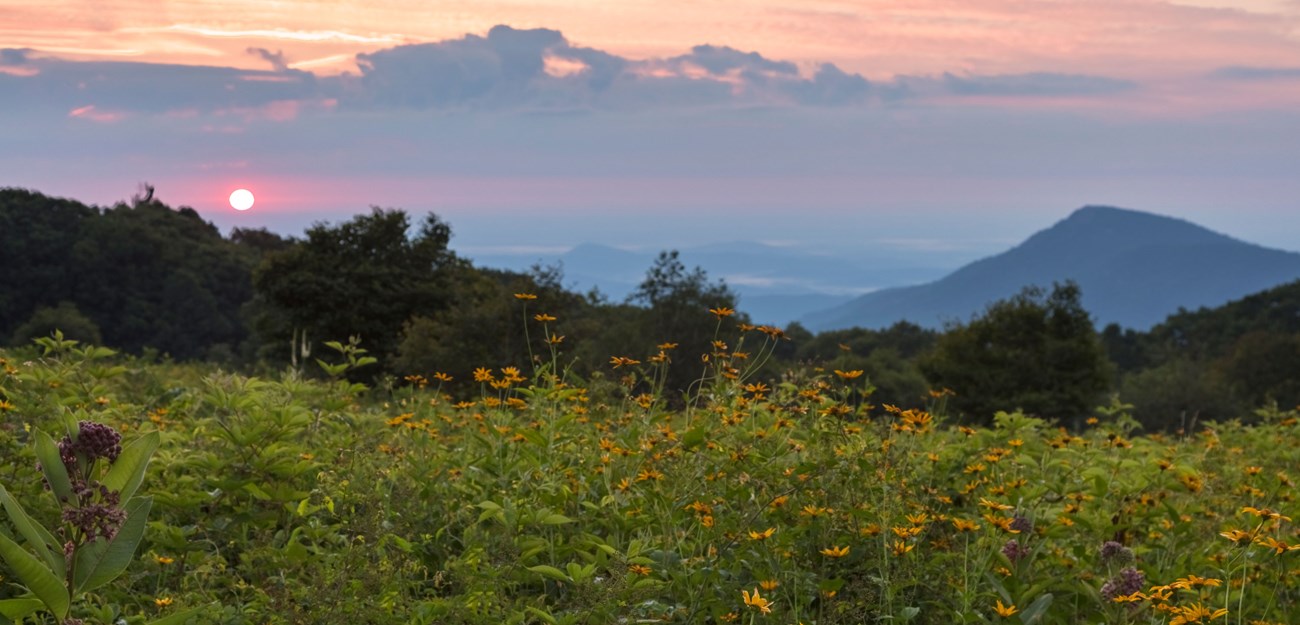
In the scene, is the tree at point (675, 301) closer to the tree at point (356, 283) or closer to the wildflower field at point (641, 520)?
the tree at point (356, 283)

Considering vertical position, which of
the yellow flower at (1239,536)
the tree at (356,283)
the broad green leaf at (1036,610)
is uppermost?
the yellow flower at (1239,536)

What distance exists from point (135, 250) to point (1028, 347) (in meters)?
44.4

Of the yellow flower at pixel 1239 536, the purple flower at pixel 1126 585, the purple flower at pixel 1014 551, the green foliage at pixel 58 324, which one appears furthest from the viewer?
the green foliage at pixel 58 324

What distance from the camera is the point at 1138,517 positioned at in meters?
5.25

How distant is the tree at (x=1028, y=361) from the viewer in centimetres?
4034

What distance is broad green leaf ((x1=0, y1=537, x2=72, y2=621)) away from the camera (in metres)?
1.67

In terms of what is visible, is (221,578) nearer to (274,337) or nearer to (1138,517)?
(1138,517)

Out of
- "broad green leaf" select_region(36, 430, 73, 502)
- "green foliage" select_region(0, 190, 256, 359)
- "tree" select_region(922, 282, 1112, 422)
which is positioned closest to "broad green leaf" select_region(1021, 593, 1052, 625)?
"broad green leaf" select_region(36, 430, 73, 502)

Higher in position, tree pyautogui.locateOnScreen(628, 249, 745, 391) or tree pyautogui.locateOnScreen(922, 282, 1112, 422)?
tree pyautogui.locateOnScreen(628, 249, 745, 391)

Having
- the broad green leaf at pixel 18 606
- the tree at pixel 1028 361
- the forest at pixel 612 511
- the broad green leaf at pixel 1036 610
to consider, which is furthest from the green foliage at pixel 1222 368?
the broad green leaf at pixel 18 606

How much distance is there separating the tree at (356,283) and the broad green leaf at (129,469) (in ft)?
127

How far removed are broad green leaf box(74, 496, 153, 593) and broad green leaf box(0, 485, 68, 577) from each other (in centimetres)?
3

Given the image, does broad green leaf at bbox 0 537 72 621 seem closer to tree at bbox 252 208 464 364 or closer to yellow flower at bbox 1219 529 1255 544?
yellow flower at bbox 1219 529 1255 544

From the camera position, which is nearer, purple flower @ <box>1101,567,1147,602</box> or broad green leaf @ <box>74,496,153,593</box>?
broad green leaf @ <box>74,496,153,593</box>
